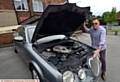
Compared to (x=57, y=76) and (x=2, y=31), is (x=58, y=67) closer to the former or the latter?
(x=57, y=76)

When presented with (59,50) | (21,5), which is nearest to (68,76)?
(59,50)

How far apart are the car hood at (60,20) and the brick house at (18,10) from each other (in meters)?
6.70

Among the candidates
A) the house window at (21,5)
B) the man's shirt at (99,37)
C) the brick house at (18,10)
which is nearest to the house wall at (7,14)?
A: the brick house at (18,10)

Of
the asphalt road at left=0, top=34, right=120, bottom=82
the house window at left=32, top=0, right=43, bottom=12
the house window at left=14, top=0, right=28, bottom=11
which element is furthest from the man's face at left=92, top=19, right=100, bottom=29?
the house window at left=32, top=0, right=43, bottom=12

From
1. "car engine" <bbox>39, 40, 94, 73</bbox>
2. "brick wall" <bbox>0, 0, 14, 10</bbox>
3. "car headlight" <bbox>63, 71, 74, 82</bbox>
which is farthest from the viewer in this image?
"brick wall" <bbox>0, 0, 14, 10</bbox>

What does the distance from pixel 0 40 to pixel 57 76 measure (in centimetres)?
961

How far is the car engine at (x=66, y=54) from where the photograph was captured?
15.1 feet

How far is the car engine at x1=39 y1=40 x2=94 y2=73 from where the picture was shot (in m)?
4.60

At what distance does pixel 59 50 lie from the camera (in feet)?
18.3

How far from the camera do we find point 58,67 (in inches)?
177

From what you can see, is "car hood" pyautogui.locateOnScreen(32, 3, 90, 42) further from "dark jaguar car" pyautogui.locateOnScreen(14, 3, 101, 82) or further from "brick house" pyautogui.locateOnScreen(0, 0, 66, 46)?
"brick house" pyautogui.locateOnScreen(0, 0, 66, 46)

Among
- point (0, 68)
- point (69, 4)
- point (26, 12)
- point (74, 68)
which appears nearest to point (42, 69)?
point (74, 68)

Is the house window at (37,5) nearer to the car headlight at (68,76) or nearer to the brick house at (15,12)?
the brick house at (15,12)

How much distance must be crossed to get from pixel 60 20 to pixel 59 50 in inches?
31.8
